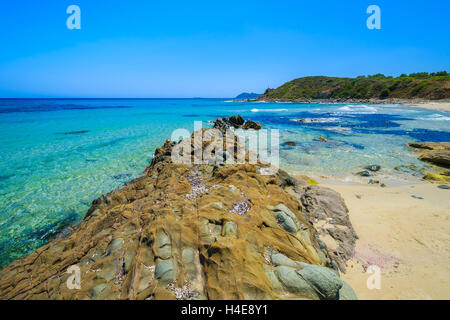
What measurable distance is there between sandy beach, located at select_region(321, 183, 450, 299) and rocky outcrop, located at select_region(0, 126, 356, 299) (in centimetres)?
86

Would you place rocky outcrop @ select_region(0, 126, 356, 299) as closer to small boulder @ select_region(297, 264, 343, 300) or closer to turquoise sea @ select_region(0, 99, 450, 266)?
small boulder @ select_region(297, 264, 343, 300)

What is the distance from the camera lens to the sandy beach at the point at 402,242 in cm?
520

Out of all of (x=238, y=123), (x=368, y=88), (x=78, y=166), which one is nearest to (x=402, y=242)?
(x=78, y=166)

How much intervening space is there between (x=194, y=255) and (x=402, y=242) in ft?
24.0

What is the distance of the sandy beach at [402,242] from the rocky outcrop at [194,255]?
0.86 metres

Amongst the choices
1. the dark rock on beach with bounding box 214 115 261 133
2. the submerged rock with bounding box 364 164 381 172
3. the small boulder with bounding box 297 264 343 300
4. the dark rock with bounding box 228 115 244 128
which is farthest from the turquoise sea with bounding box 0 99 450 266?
the dark rock with bounding box 228 115 244 128

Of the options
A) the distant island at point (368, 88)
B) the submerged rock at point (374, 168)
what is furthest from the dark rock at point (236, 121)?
the distant island at point (368, 88)

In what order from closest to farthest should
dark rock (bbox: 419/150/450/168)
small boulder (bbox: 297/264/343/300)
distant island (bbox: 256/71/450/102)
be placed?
small boulder (bbox: 297/264/343/300), dark rock (bbox: 419/150/450/168), distant island (bbox: 256/71/450/102)

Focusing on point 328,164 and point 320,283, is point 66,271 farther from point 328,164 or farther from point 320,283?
point 328,164

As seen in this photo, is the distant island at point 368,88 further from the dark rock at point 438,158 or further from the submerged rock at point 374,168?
the submerged rock at point 374,168

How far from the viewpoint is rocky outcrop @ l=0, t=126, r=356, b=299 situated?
155 inches

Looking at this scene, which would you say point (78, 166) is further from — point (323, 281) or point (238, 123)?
point (238, 123)

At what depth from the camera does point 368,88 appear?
117188 mm
